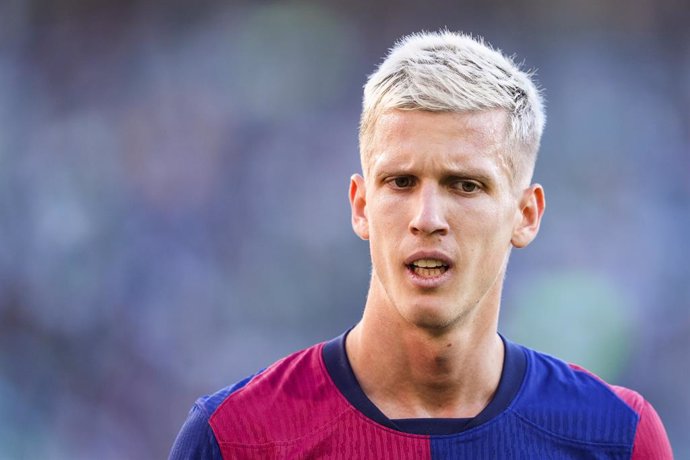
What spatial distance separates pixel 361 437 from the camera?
8.38 ft

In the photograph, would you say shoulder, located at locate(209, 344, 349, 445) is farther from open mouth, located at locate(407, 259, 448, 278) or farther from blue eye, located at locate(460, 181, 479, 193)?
blue eye, located at locate(460, 181, 479, 193)

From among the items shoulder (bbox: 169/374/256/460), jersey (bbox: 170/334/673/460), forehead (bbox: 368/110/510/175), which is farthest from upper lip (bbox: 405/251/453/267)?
shoulder (bbox: 169/374/256/460)

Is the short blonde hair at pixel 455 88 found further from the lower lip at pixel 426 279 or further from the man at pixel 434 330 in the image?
the lower lip at pixel 426 279

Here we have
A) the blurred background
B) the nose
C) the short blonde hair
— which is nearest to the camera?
the nose

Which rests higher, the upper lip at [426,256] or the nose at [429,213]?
the nose at [429,213]

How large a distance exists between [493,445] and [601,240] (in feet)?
16.6

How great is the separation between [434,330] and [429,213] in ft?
1.07

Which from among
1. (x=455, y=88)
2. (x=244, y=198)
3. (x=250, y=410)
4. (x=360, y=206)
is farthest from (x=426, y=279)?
(x=244, y=198)

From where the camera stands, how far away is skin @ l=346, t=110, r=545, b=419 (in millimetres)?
2449

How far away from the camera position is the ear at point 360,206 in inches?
105

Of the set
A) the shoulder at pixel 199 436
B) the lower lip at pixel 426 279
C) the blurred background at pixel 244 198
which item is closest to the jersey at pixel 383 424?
the shoulder at pixel 199 436

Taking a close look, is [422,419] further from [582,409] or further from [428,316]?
[582,409]

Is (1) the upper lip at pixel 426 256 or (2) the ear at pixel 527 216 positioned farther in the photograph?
(2) the ear at pixel 527 216

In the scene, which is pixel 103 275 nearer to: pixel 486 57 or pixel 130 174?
pixel 130 174
